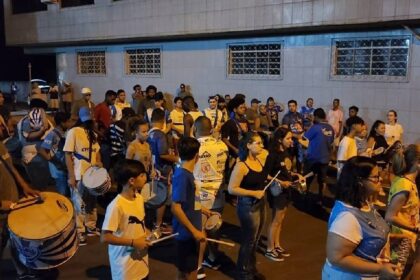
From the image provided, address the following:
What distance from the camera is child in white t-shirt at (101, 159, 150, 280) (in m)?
3.70

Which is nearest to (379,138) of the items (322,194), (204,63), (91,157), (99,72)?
(322,194)

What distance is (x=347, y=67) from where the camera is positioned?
12.6 m

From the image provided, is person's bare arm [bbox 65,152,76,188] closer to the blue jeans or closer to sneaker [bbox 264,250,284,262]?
the blue jeans

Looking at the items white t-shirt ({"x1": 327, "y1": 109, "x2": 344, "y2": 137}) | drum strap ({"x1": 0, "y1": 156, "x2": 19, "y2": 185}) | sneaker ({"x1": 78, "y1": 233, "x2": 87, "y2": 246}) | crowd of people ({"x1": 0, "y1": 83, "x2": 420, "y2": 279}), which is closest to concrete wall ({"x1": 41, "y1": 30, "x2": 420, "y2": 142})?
white t-shirt ({"x1": 327, "y1": 109, "x2": 344, "y2": 137})

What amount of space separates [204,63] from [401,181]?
1238 cm

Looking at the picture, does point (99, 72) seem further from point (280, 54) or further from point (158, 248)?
point (158, 248)

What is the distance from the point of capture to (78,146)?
6.23 metres

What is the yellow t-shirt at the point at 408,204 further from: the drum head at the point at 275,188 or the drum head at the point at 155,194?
the drum head at the point at 155,194

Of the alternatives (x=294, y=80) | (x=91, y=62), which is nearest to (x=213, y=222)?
(x=294, y=80)

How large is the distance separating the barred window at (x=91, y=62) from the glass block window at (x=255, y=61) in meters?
7.38

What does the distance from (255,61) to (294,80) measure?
164 cm

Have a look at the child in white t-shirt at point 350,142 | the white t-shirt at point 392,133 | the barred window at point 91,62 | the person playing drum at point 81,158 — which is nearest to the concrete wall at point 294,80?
the barred window at point 91,62

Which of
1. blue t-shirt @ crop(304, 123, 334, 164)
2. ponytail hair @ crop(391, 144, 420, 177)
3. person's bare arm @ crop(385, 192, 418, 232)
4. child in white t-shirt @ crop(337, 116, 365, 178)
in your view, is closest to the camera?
person's bare arm @ crop(385, 192, 418, 232)

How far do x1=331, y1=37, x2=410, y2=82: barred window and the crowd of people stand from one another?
6.93 feet
